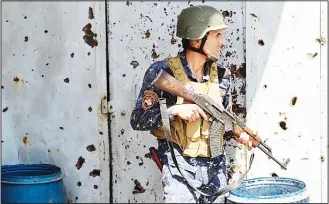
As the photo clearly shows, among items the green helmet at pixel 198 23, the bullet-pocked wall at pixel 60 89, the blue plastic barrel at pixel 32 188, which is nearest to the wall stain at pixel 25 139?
the bullet-pocked wall at pixel 60 89

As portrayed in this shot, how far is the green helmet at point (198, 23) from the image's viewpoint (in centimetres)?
362

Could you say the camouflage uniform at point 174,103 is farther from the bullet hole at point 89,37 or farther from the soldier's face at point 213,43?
the bullet hole at point 89,37

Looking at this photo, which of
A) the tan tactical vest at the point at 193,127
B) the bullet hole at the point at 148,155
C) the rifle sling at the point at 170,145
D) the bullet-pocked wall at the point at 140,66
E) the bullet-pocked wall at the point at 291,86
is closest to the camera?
the rifle sling at the point at 170,145

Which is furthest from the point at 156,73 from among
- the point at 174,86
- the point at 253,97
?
the point at 253,97

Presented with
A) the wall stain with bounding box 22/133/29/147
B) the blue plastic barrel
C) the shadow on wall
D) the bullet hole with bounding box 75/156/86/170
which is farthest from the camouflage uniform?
the wall stain with bounding box 22/133/29/147

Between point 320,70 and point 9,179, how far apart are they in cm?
210

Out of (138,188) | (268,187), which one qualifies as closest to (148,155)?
(138,188)

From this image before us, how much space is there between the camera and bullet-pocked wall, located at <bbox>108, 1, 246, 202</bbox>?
454cm

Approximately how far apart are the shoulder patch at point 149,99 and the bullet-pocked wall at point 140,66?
1002 mm

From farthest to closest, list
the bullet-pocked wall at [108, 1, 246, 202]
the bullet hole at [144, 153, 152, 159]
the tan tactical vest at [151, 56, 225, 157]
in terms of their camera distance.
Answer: the bullet hole at [144, 153, 152, 159] < the bullet-pocked wall at [108, 1, 246, 202] < the tan tactical vest at [151, 56, 225, 157]

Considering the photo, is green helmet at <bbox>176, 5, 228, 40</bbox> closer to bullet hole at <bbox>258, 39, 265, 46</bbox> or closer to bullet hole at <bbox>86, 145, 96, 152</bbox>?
bullet hole at <bbox>258, 39, 265, 46</bbox>

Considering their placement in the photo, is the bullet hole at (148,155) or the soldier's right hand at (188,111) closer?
the soldier's right hand at (188,111)

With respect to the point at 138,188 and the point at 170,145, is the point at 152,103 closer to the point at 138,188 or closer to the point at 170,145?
the point at 170,145

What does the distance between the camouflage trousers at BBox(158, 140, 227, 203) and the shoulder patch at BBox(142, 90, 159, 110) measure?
0.24 m
